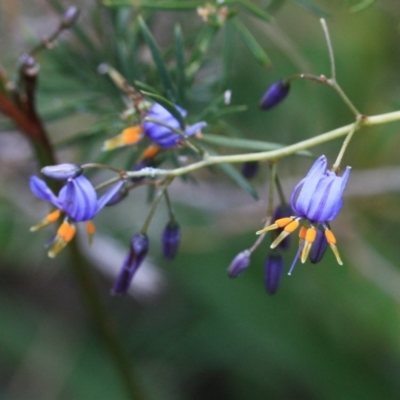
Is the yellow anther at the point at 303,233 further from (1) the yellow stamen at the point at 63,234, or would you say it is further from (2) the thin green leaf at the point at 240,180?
(1) the yellow stamen at the point at 63,234

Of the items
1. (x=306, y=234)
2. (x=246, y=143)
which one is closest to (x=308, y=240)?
(x=306, y=234)

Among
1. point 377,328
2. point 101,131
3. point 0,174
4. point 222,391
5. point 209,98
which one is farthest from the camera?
point 222,391

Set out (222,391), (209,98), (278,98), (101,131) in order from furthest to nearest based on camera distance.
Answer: (222,391) < (209,98) < (101,131) < (278,98)

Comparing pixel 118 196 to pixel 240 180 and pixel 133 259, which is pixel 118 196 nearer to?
pixel 133 259

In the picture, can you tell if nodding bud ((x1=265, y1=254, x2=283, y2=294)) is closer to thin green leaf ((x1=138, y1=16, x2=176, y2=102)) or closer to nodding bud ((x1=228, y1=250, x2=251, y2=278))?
nodding bud ((x1=228, y1=250, x2=251, y2=278))

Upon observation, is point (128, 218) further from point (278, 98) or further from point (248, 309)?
point (278, 98)

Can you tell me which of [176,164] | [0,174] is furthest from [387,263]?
[0,174]

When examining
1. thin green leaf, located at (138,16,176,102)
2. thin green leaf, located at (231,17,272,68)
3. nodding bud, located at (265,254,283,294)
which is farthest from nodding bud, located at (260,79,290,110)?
nodding bud, located at (265,254,283,294)

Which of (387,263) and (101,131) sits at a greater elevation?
(101,131)
